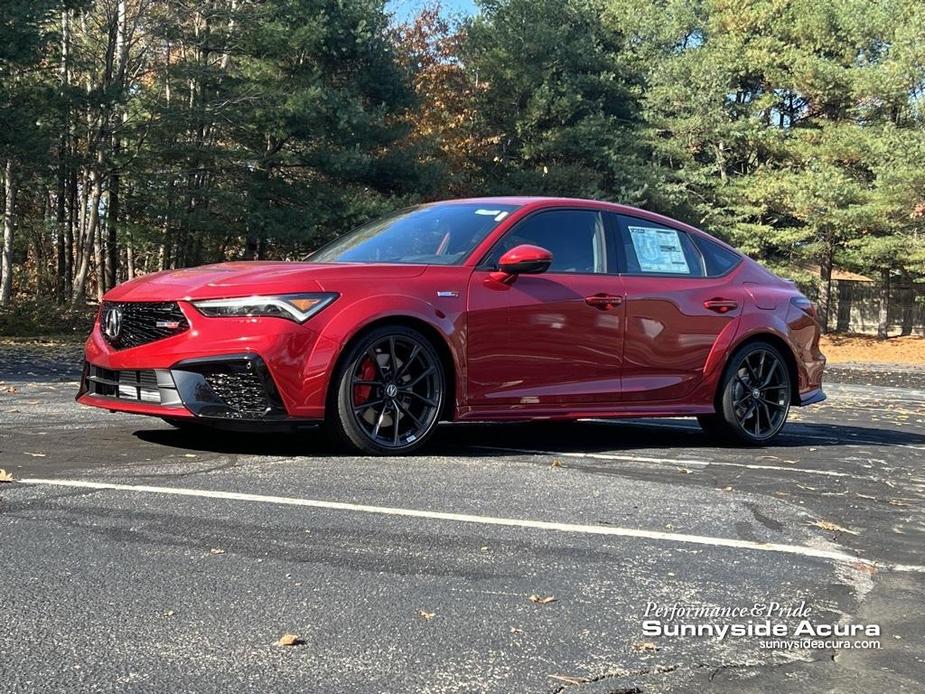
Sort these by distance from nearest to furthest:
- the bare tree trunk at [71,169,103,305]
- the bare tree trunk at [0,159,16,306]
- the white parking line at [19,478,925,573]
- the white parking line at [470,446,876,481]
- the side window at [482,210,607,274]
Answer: the white parking line at [19,478,925,573], the white parking line at [470,446,876,481], the side window at [482,210,607,274], the bare tree trunk at [0,159,16,306], the bare tree trunk at [71,169,103,305]

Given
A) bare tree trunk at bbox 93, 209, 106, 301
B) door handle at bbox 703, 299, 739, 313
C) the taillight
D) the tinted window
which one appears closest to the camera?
door handle at bbox 703, 299, 739, 313

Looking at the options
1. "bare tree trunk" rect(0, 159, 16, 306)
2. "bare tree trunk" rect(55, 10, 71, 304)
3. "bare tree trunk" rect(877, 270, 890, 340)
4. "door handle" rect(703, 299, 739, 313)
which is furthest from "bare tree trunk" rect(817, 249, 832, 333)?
"door handle" rect(703, 299, 739, 313)

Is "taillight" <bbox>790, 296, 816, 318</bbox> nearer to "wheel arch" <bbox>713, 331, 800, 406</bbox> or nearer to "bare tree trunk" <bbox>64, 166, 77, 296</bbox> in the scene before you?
"wheel arch" <bbox>713, 331, 800, 406</bbox>

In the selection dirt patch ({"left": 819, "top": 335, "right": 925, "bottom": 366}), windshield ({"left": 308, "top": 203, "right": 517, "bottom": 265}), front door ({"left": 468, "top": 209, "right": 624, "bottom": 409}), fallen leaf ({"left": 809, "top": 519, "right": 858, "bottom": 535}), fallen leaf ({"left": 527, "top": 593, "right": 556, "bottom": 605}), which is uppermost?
windshield ({"left": 308, "top": 203, "right": 517, "bottom": 265})

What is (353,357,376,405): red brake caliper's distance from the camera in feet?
19.0

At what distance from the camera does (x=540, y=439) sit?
24.1 ft

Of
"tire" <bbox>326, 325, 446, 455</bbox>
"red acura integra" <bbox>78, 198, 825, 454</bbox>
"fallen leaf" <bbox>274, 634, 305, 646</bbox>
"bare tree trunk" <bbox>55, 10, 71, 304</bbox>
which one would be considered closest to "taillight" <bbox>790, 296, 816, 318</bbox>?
"red acura integra" <bbox>78, 198, 825, 454</bbox>

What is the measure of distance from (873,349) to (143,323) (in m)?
31.0

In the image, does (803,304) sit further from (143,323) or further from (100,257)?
(100,257)

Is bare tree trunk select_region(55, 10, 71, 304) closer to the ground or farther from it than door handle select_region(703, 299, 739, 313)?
farther from it

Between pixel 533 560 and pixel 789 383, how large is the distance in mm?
4572

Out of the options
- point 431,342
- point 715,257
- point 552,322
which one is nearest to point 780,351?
point 715,257

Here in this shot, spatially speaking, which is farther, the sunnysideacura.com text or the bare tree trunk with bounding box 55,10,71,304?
the bare tree trunk with bounding box 55,10,71,304

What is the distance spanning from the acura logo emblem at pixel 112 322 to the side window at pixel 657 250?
327cm
